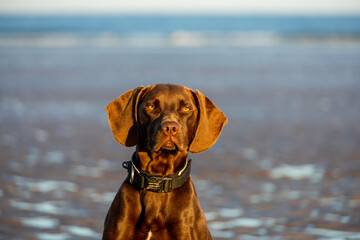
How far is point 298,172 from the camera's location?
9.01 m

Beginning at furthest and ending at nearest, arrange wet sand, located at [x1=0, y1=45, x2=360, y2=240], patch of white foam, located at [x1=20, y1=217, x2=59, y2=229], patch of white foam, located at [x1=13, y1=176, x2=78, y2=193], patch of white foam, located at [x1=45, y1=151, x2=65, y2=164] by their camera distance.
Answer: patch of white foam, located at [x1=45, y1=151, x2=65, y2=164], patch of white foam, located at [x1=13, y1=176, x2=78, y2=193], wet sand, located at [x1=0, y1=45, x2=360, y2=240], patch of white foam, located at [x1=20, y1=217, x2=59, y2=229]

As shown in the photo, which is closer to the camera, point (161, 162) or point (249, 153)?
point (161, 162)

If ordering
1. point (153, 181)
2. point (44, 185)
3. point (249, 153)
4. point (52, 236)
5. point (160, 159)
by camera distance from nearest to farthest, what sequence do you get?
1. point (153, 181)
2. point (160, 159)
3. point (52, 236)
4. point (44, 185)
5. point (249, 153)

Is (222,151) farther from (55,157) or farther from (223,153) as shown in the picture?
(55,157)

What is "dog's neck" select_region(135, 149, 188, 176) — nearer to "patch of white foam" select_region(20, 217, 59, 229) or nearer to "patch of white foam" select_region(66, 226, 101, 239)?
"patch of white foam" select_region(66, 226, 101, 239)

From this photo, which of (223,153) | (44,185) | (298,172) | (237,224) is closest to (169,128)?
(237,224)

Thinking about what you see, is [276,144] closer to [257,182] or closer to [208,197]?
[257,182]

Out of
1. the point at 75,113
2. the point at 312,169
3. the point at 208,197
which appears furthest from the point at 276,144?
the point at 75,113

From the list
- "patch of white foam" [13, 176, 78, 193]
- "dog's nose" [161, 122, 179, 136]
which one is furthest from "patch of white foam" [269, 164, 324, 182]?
"dog's nose" [161, 122, 179, 136]

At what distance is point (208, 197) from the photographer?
25.5 ft

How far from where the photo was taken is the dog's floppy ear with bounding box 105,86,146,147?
4898mm

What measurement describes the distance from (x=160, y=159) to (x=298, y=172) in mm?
4447

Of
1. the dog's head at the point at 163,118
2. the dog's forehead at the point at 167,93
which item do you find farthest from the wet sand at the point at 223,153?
the dog's forehead at the point at 167,93

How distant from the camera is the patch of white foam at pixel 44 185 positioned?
8148 mm
